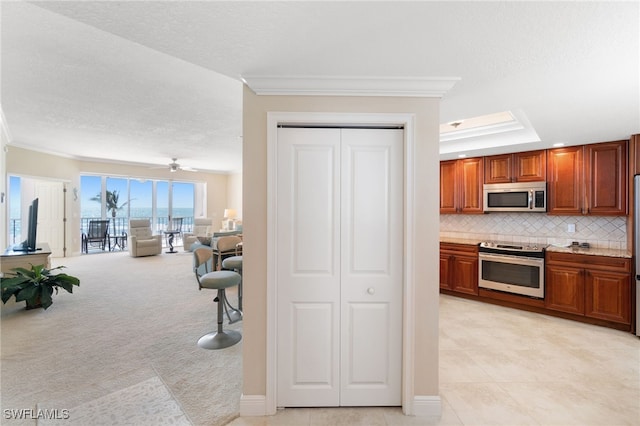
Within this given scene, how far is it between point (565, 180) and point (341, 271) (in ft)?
12.9

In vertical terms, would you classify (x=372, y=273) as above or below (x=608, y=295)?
above

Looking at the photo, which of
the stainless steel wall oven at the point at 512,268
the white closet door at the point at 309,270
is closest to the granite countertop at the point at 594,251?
the stainless steel wall oven at the point at 512,268

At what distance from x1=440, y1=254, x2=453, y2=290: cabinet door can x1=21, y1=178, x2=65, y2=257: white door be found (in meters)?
9.39

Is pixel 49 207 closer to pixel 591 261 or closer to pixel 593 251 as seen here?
pixel 591 261

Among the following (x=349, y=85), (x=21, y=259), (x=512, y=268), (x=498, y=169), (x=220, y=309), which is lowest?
(x=220, y=309)

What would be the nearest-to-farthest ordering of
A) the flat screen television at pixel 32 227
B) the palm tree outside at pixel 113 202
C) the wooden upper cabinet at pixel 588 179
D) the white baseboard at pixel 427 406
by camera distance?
1. the white baseboard at pixel 427 406
2. the wooden upper cabinet at pixel 588 179
3. the flat screen television at pixel 32 227
4. the palm tree outside at pixel 113 202

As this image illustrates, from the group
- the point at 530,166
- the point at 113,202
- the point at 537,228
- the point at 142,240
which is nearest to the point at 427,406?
the point at 537,228

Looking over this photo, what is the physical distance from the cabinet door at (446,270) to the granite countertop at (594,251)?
136 cm

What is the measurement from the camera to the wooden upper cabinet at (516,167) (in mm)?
4137

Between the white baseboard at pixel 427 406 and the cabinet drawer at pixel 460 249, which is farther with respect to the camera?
the cabinet drawer at pixel 460 249

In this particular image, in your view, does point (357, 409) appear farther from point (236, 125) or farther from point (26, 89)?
point (26, 89)

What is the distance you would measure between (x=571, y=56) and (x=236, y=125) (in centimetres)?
427

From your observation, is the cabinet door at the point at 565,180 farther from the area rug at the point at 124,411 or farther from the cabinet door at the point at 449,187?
the area rug at the point at 124,411

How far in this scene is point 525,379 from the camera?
246 centimetres
